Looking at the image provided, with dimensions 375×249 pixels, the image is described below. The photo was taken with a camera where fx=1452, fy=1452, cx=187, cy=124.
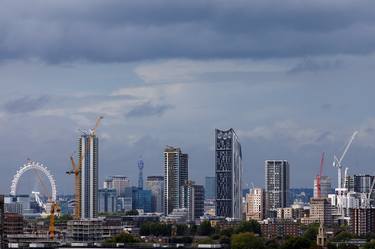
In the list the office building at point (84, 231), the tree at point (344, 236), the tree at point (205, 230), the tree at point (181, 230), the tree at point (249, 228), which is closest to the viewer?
the office building at point (84, 231)

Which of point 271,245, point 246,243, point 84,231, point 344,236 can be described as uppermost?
point 84,231

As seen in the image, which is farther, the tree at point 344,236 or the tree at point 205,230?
the tree at point 205,230

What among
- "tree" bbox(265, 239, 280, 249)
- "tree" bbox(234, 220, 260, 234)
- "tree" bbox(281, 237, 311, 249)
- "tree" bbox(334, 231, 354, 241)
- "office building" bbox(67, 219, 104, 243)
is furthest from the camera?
"tree" bbox(234, 220, 260, 234)

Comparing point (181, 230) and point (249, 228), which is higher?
point (249, 228)

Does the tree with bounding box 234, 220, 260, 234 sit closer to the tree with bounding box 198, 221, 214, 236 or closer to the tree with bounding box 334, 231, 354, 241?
the tree with bounding box 198, 221, 214, 236

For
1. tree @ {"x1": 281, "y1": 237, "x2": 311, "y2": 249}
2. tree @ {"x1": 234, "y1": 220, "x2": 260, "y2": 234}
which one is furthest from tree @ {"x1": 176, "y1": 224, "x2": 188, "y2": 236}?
tree @ {"x1": 281, "y1": 237, "x2": 311, "y2": 249}

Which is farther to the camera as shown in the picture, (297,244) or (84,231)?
(84,231)

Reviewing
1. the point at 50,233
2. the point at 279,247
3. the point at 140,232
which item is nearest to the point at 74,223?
the point at 50,233

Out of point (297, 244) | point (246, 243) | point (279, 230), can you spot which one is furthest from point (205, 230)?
point (297, 244)

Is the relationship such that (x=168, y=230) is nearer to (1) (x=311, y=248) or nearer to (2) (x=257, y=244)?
(2) (x=257, y=244)

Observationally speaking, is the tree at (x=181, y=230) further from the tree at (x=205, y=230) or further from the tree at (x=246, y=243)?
the tree at (x=246, y=243)

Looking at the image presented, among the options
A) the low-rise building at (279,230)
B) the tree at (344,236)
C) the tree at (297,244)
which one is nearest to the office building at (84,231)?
the tree at (297,244)

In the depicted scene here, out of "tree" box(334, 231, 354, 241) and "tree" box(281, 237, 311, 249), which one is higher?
"tree" box(334, 231, 354, 241)

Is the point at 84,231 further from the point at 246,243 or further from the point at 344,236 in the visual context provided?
the point at 344,236
